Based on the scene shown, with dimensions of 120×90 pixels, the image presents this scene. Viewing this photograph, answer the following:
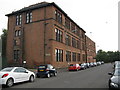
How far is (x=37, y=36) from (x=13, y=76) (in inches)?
828

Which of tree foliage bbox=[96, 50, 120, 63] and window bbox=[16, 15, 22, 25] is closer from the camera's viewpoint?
window bbox=[16, 15, 22, 25]

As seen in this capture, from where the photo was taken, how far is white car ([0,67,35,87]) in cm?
1016

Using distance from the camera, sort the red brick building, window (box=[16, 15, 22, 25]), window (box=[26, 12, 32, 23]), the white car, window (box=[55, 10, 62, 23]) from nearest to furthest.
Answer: the white car
the red brick building
window (box=[55, 10, 62, 23])
window (box=[26, 12, 32, 23])
window (box=[16, 15, 22, 25])

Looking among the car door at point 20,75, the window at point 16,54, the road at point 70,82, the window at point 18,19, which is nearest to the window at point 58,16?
the window at point 18,19

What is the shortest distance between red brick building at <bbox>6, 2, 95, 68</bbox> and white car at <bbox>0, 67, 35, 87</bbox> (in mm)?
16567

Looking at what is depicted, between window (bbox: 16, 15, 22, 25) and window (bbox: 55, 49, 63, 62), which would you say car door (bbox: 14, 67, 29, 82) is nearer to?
window (bbox: 55, 49, 63, 62)

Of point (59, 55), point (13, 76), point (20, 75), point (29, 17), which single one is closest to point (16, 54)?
point (29, 17)

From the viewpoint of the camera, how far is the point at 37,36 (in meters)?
31.4

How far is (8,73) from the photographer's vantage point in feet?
34.4

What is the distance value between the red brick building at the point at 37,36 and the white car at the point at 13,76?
1657cm

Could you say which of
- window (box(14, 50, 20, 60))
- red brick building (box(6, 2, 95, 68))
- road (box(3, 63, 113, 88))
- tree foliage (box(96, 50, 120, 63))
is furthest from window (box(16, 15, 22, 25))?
tree foliage (box(96, 50, 120, 63))

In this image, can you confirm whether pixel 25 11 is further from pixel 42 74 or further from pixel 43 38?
pixel 42 74

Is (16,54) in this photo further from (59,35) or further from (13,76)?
(13,76)

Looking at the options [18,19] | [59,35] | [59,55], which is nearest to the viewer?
[59,55]
